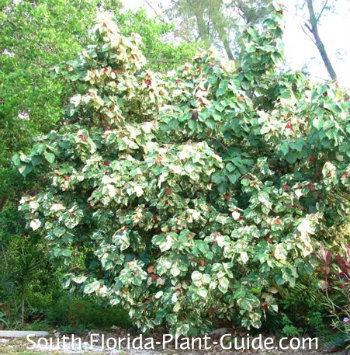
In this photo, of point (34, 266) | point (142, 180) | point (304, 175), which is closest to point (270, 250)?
point (304, 175)

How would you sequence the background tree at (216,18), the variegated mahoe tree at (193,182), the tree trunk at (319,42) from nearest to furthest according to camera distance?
1. the variegated mahoe tree at (193,182)
2. the background tree at (216,18)
3. the tree trunk at (319,42)

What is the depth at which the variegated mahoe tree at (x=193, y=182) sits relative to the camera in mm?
4949

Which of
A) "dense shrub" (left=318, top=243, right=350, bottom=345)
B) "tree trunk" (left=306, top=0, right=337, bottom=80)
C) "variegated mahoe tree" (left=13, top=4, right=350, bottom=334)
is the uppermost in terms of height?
"tree trunk" (left=306, top=0, right=337, bottom=80)

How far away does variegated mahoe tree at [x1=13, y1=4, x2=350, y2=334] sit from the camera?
16.2ft

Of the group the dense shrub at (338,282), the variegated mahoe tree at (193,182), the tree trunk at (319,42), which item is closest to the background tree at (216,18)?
the tree trunk at (319,42)

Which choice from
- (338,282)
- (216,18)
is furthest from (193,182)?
(216,18)

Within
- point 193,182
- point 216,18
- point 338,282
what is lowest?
point 338,282

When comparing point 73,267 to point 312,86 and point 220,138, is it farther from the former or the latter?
point 312,86

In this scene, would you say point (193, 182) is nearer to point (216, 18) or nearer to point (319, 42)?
point (216, 18)

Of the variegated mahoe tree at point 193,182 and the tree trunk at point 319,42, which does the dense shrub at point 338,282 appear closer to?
the variegated mahoe tree at point 193,182

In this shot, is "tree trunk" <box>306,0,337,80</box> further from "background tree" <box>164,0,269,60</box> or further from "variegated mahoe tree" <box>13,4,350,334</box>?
"variegated mahoe tree" <box>13,4,350,334</box>

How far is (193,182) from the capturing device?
510 centimetres

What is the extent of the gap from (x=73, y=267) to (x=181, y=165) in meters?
1.85

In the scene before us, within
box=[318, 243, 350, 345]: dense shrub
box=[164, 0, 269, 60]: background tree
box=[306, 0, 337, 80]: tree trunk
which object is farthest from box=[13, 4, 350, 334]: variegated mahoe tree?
box=[306, 0, 337, 80]: tree trunk
